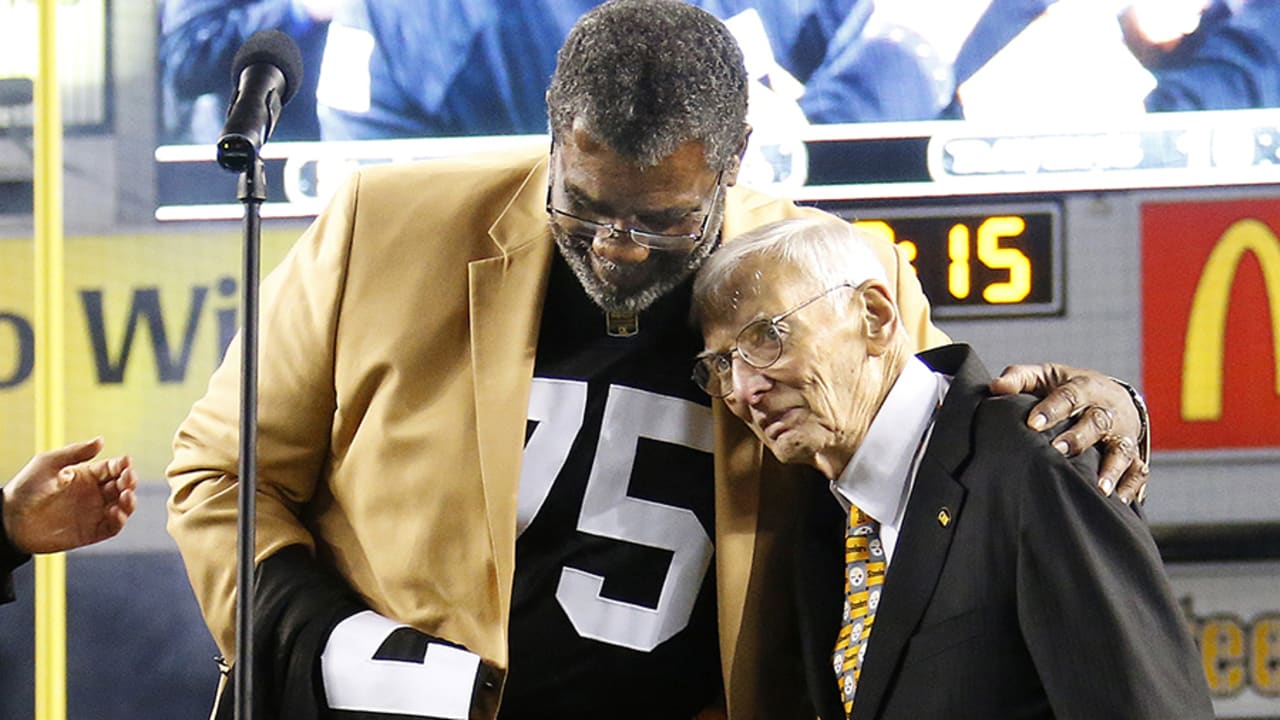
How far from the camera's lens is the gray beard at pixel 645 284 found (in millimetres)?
1521

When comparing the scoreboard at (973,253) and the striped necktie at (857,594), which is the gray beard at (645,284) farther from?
the scoreboard at (973,253)

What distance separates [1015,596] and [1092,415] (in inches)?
7.5

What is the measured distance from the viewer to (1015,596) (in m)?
1.32

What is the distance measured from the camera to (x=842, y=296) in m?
1.45

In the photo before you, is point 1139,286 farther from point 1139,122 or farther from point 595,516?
point 595,516

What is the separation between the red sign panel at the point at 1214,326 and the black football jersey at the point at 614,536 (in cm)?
184

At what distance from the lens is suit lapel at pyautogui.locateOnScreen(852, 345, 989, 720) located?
1.37 m

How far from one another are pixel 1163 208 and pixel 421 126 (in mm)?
1531

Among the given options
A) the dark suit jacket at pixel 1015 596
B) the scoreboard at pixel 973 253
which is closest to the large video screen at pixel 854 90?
the scoreboard at pixel 973 253

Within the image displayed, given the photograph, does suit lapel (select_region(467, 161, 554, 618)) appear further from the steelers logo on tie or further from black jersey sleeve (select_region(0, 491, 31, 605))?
black jersey sleeve (select_region(0, 491, 31, 605))

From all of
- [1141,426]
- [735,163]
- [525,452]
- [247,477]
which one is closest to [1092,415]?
[1141,426]

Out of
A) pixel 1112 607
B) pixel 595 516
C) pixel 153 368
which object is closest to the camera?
pixel 1112 607

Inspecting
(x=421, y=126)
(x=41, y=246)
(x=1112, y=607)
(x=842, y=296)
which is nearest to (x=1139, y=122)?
(x=421, y=126)

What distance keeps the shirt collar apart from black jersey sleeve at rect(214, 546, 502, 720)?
39 centimetres
